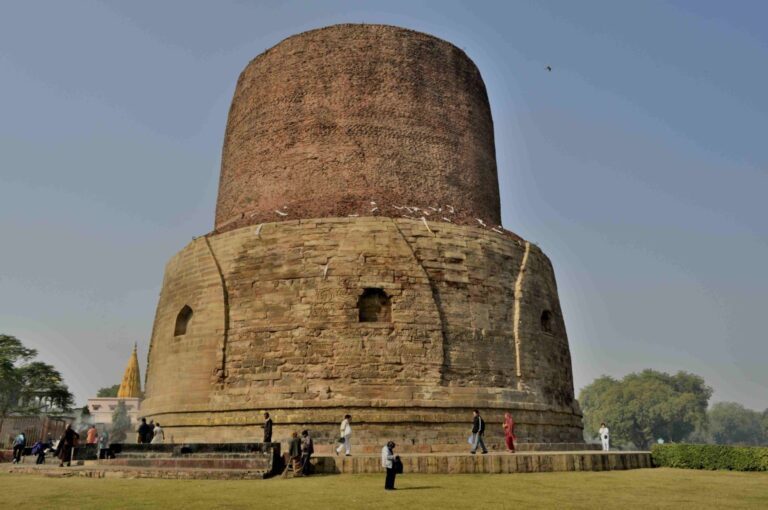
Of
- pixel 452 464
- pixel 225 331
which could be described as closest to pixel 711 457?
pixel 452 464

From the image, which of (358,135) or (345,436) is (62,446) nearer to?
(345,436)

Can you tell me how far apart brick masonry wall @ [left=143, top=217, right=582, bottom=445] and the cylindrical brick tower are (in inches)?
1.3

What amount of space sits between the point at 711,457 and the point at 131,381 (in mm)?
52339

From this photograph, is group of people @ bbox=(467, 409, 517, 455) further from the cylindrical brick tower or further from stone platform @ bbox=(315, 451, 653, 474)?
stone platform @ bbox=(315, 451, 653, 474)

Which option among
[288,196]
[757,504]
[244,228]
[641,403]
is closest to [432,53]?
[288,196]

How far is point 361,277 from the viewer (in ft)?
44.3

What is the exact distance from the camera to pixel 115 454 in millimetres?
11750

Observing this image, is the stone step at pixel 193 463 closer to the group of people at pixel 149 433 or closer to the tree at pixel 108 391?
the group of people at pixel 149 433

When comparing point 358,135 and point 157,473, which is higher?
point 358,135

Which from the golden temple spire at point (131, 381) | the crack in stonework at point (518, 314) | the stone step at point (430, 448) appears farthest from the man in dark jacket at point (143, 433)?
the golden temple spire at point (131, 381)

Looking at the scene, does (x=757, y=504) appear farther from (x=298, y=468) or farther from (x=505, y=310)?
(x=505, y=310)

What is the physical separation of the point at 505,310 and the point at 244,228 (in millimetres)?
6405

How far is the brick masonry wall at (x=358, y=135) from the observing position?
15.6m

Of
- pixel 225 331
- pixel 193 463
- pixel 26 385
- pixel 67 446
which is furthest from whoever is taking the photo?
pixel 26 385
